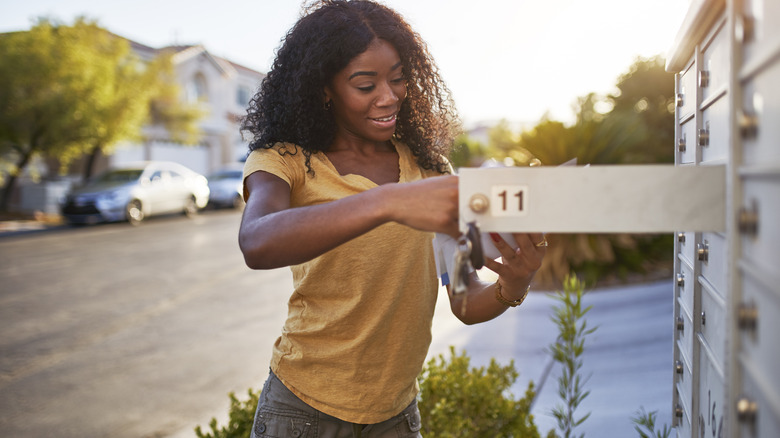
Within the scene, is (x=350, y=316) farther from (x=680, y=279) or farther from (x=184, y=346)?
(x=184, y=346)

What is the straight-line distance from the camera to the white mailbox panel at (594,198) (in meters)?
1.00

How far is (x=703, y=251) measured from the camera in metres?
1.52

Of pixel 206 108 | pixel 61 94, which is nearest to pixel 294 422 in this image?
pixel 61 94

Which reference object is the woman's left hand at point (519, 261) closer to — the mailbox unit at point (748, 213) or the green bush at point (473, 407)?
the mailbox unit at point (748, 213)

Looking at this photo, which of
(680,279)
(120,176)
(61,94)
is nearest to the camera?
(680,279)

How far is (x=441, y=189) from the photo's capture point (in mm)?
1063

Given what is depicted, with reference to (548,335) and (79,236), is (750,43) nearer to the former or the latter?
(548,335)

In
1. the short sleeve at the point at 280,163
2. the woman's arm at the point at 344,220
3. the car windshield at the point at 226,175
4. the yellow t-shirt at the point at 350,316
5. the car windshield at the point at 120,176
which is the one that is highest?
the car windshield at the point at 226,175

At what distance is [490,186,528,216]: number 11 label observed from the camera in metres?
1.03

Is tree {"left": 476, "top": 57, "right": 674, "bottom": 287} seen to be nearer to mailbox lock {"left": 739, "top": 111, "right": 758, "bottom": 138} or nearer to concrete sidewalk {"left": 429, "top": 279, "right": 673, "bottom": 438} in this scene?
concrete sidewalk {"left": 429, "top": 279, "right": 673, "bottom": 438}

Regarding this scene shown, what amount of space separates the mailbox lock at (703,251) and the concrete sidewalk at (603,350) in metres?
1.86

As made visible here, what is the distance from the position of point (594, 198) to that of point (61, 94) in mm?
19031

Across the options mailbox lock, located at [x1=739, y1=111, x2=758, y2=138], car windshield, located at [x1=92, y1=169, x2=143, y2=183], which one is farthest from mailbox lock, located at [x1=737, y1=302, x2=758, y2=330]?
car windshield, located at [x1=92, y1=169, x2=143, y2=183]

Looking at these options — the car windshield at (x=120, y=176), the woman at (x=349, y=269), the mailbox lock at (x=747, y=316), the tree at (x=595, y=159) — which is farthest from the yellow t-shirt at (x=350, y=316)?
the car windshield at (x=120, y=176)
